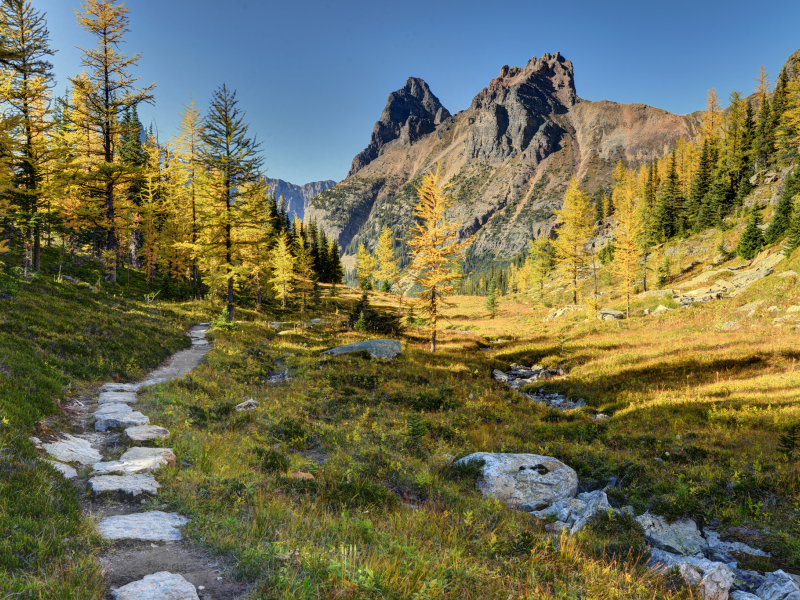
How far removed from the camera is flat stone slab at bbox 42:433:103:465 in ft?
17.6

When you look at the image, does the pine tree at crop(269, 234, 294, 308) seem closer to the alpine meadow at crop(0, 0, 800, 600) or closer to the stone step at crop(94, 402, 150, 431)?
the alpine meadow at crop(0, 0, 800, 600)

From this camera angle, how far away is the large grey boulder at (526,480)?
6977 millimetres

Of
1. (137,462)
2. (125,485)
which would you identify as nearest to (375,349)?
(137,462)

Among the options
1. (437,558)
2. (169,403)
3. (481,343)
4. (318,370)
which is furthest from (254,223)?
(437,558)

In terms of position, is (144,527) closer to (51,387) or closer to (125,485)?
(125,485)

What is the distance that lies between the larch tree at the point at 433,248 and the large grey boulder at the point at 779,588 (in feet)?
65.7

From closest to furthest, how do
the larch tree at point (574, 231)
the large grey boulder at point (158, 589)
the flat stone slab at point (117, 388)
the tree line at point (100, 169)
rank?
the large grey boulder at point (158, 589)
the flat stone slab at point (117, 388)
the tree line at point (100, 169)
the larch tree at point (574, 231)

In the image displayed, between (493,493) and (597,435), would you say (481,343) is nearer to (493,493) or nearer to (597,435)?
(597,435)

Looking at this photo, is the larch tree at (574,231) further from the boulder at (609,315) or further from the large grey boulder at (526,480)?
the large grey boulder at (526,480)

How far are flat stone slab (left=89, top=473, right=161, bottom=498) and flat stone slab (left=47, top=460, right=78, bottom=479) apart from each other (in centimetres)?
30

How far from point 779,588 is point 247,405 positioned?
36.9 feet

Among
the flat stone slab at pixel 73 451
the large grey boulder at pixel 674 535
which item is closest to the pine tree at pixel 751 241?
the large grey boulder at pixel 674 535

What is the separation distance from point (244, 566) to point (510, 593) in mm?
2597

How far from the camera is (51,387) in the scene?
7973mm
